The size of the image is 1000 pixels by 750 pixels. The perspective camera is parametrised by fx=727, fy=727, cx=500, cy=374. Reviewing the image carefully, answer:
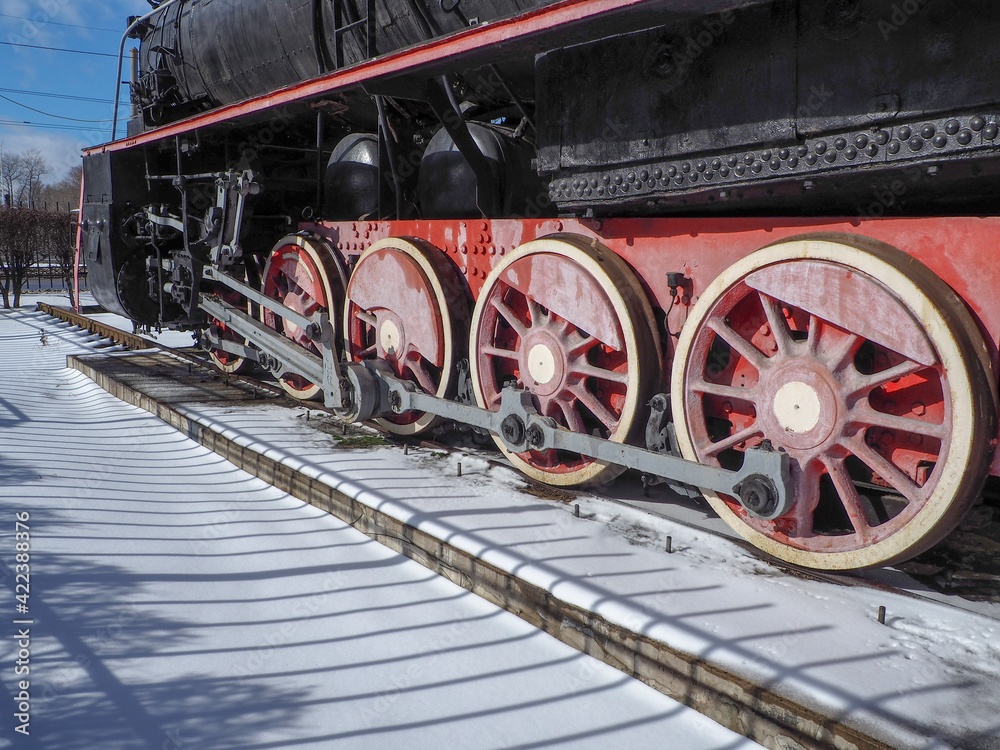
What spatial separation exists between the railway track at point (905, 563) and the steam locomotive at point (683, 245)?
113mm

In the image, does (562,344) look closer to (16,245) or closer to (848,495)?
(848,495)

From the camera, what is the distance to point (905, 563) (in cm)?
245

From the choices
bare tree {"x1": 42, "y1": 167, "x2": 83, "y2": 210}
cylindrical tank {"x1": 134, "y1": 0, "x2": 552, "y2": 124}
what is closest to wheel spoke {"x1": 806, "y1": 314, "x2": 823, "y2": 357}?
cylindrical tank {"x1": 134, "y1": 0, "x2": 552, "y2": 124}

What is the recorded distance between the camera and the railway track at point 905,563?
2.27m

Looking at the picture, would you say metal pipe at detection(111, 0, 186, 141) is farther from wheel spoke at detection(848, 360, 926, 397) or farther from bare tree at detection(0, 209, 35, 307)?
bare tree at detection(0, 209, 35, 307)

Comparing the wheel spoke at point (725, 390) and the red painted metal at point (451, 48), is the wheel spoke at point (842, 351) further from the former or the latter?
the red painted metal at point (451, 48)

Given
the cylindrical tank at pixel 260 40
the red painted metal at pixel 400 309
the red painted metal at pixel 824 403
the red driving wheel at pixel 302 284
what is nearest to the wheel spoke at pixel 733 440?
the red painted metal at pixel 824 403

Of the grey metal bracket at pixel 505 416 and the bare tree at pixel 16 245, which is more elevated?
the bare tree at pixel 16 245

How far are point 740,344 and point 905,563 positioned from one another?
915 millimetres

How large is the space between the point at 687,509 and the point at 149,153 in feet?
15.9

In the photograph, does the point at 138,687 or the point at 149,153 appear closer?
the point at 138,687

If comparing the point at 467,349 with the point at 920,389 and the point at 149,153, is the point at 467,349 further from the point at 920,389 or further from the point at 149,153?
the point at 149,153

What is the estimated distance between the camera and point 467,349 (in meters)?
3.75

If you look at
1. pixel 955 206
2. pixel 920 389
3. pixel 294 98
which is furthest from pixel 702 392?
pixel 294 98
